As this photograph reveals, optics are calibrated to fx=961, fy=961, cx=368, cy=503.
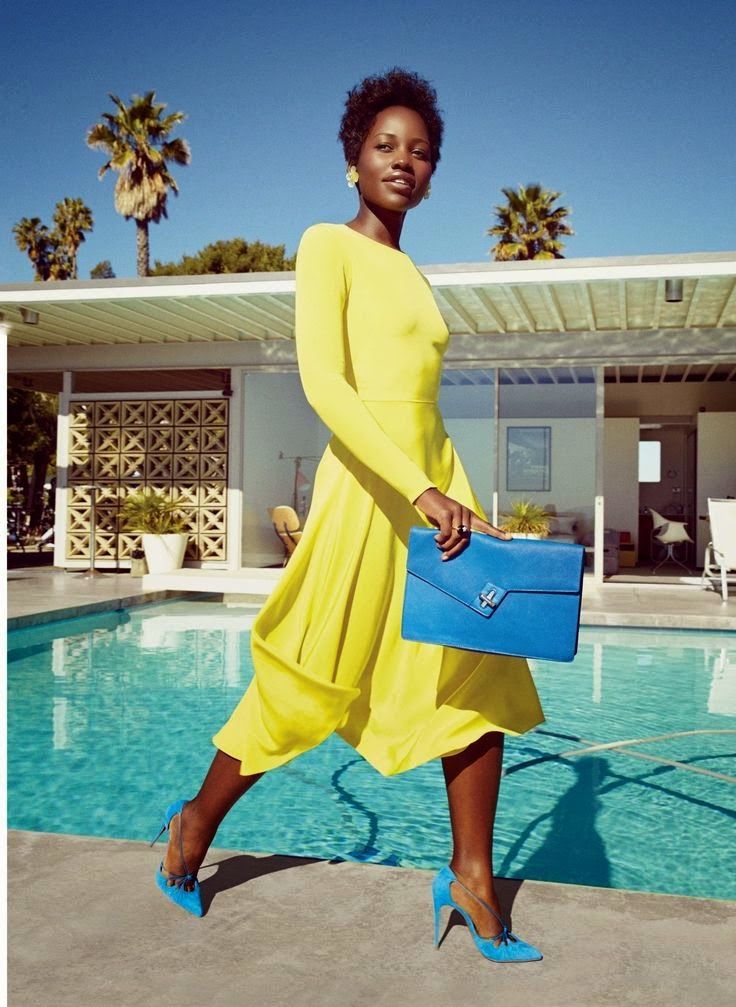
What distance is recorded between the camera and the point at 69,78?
93.9ft

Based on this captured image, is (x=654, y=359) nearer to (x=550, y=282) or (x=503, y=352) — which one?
(x=503, y=352)

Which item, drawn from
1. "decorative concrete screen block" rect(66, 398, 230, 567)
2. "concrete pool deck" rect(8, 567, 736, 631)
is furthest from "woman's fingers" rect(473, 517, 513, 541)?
"decorative concrete screen block" rect(66, 398, 230, 567)

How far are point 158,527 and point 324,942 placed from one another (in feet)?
33.8

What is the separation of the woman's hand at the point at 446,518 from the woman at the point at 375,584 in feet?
0.13

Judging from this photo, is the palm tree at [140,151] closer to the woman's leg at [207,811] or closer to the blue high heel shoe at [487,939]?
the woman's leg at [207,811]

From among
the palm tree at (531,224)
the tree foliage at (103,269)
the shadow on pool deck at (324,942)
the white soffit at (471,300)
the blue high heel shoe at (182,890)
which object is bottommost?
the shadow on pool deck at (324,942)

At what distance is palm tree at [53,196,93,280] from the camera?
28484 millimetres

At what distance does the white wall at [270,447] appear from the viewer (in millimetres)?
12164

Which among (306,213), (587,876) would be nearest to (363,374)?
(587,876)

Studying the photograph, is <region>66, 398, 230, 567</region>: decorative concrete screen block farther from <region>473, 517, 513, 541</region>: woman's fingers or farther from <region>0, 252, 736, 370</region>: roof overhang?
<region>473, 517, 513, 541</region>: woman's fingers

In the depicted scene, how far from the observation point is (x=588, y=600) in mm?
8828

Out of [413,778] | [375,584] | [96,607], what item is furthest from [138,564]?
[375,584]

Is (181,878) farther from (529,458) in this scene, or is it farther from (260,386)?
(260,386)

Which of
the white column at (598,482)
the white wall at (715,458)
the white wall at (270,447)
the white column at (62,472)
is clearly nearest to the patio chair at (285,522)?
the white wall at (270,447)
